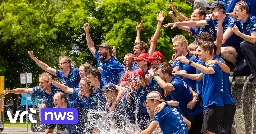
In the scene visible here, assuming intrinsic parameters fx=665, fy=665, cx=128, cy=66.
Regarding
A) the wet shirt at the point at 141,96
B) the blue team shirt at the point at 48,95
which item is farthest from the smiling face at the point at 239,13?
the blue team shirt at the point at 48,95

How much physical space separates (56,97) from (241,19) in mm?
4269

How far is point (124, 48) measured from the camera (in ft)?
161

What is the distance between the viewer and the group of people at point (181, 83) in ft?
30.3

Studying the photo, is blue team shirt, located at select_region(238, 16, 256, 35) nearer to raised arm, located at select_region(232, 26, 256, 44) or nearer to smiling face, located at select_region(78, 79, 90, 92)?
raised arm, located at select_region(232, 26, 256, 44)

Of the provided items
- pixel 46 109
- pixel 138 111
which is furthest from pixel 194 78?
pixel 46 109

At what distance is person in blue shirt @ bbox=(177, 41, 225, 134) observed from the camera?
365 inches

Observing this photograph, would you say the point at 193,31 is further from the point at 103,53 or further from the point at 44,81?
the point at 44,81

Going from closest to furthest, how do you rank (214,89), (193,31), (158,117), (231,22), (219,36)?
(158,117) → (214,89) → (219,36) → (231,22) → (193,31)

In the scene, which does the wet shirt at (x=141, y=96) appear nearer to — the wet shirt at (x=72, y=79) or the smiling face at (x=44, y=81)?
the smiling face at (x=44, y=81)

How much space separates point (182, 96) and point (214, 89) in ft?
2.67

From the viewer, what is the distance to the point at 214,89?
30.5ft

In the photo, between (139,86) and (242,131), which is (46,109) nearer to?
(139,86)

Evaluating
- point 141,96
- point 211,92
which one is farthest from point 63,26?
point 211,92

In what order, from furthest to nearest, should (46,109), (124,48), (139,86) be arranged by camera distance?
(124,48) < (46,109) < (139,86)
